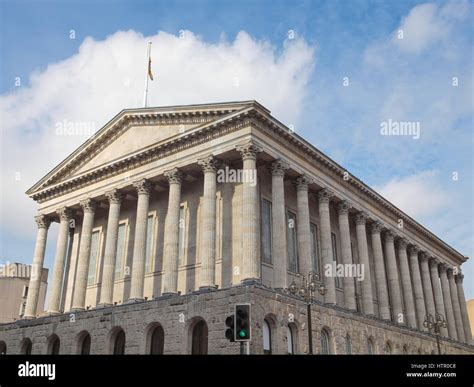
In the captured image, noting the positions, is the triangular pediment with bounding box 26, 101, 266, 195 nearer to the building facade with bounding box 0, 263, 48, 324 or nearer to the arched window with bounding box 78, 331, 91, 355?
the arched window with bounding box 78, 331, 91, 355

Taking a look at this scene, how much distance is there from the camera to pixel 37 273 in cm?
4019

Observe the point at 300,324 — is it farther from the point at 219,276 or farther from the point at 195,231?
the point at 195,231

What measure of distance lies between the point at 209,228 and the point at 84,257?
501 inches

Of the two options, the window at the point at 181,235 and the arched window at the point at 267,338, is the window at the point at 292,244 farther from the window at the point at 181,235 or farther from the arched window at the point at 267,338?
the arched window at the point at 267,338

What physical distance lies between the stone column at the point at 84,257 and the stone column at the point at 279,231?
596 inches

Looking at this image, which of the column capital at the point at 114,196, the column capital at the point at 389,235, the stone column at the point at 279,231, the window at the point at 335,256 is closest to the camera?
the stone column at the point at 279,231

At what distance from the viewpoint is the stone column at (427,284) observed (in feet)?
165

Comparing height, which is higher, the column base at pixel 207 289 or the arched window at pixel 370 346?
the column base at pixel 207 289

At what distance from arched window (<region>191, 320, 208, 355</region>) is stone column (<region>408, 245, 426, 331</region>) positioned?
27334mm

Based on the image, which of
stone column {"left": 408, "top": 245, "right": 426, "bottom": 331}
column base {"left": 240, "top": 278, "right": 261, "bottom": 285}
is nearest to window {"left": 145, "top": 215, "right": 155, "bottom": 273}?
column base {"left": 240, "top": 278, "right": 261, "bottom": 285}

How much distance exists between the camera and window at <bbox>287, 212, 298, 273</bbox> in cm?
3538

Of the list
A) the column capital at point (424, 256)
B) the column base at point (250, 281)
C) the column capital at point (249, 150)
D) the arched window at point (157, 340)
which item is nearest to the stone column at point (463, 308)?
the column capital at point (424, 256)

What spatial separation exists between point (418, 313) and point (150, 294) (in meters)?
27.1
